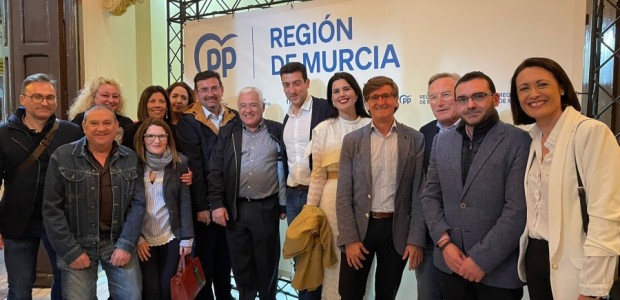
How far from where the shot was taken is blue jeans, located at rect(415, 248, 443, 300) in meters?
2.35

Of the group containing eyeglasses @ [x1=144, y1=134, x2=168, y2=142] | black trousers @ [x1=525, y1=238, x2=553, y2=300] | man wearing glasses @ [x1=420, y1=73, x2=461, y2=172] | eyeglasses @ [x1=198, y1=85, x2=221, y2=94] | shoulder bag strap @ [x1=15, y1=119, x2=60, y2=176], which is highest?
eyeglasses @ [x1=198, y1=85, x2=221, y2=94]

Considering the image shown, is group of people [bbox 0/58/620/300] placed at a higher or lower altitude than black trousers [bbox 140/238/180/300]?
higher

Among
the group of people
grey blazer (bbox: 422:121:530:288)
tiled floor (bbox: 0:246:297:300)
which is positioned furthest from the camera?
tiled floor (bbox: 0:246:297:300)

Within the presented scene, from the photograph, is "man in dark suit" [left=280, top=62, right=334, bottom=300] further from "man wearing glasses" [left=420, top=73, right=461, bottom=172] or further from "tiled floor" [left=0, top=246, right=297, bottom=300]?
"tiled floor" [left=0, top=246, right=297, bottom=300]

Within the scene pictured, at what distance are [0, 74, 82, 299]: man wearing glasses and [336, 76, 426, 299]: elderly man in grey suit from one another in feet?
5.68

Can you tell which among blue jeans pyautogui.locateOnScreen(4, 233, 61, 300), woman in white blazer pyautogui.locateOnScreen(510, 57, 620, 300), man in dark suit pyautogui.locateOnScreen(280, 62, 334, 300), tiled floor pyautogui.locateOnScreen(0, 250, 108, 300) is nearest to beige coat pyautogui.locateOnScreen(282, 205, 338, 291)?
man in dark suit pyautogui.locateOnScreen(280, 62, 334, 300)

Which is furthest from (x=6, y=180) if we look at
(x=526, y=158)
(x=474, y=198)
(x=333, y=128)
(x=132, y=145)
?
(x=526, y=158)

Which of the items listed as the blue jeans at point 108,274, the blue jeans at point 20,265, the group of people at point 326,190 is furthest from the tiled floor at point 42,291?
the blue jeans at point 108,274

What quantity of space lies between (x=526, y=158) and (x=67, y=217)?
7.31ft

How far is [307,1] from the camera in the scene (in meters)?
3.48

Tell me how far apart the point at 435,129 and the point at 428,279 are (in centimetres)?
80

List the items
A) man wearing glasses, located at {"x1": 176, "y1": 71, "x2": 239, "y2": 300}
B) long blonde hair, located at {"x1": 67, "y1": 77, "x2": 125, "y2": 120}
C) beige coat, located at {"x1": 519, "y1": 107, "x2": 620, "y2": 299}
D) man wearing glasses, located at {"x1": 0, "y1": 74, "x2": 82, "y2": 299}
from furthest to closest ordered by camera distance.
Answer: long blonde hair, located at {"x1": 67, "y1": 77, "x2": 125, "y2": 120} → man wearing glasses, located at {"x1": 176, "y1": 71, "x2": 239, "y2": 300} → man wearing glasses, located at {"x1": 0, "y1": 74, "x2": 82, "y2": 299} → beige coat, located at {"x1": 519, "y1": 107, "x2": 620, "y2": 299}

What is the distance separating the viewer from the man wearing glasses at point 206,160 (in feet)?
9.45

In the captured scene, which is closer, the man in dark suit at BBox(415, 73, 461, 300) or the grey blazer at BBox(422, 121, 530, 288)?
the grey blazer at BBox(422, 121, 530, 288)
